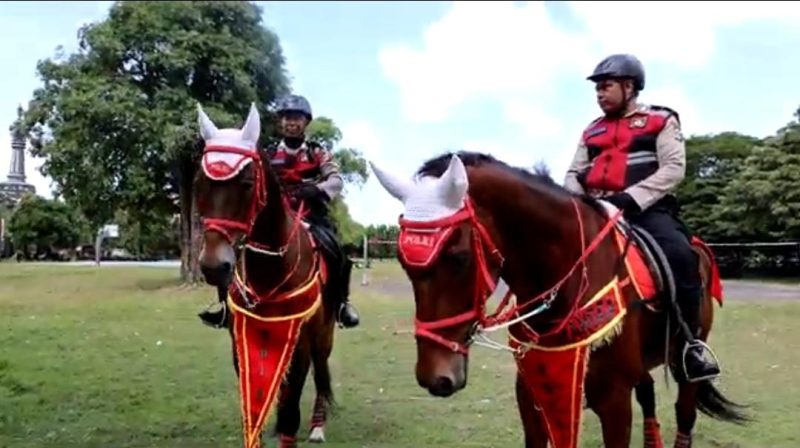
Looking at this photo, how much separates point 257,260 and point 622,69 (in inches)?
98.4

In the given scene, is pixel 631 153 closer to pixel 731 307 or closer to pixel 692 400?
pixel 692 400

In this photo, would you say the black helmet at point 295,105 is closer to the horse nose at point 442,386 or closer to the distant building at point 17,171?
the horse nose at point 442,386

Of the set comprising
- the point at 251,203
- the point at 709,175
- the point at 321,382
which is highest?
the point at 709,175

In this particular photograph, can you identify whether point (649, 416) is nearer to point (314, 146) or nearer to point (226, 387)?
point (314, 146)

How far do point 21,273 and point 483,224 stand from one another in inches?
651

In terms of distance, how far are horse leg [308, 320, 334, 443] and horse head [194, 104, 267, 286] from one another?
6.24 ft

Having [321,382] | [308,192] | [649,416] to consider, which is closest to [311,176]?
[308,192]

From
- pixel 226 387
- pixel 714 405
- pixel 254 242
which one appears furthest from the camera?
pixel 226 387

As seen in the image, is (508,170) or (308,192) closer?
(508,170)

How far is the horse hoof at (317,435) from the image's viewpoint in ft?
23.1

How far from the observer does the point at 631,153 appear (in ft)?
14.8

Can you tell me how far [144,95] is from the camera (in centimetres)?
2331

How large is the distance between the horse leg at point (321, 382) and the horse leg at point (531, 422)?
2.54 m

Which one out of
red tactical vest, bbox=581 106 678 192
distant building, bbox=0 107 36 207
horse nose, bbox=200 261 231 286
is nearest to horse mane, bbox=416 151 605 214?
red tactical vest, bbox=581 106 678 192
